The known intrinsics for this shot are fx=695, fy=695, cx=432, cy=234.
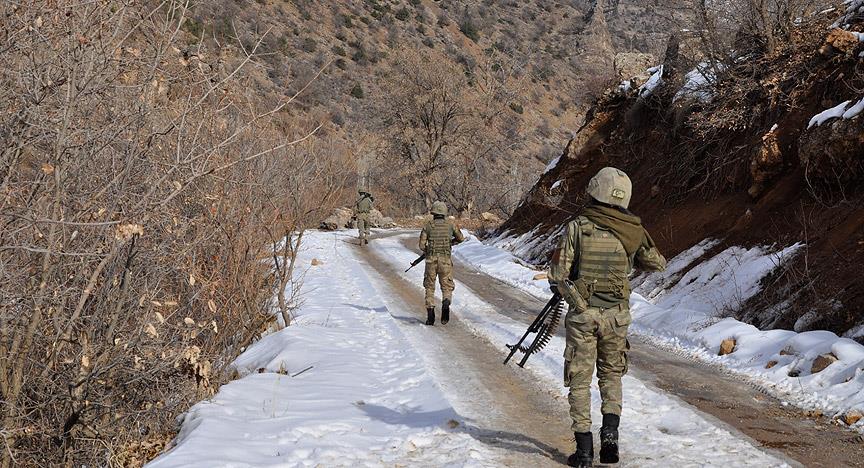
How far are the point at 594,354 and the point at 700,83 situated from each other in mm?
14003

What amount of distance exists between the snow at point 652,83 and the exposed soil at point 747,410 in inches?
486

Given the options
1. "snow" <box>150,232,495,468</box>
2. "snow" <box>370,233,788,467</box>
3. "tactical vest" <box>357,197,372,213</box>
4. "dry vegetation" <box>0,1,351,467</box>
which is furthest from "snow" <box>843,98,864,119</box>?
"tactical vest" <box>357,197,372,213</box>

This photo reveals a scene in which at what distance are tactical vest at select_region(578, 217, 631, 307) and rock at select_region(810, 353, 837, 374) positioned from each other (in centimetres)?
330

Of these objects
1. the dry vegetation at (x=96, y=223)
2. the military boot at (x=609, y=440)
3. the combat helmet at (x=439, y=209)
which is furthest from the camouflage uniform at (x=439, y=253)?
the military boot at (x=609, y=440)

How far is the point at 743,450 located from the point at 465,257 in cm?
1670

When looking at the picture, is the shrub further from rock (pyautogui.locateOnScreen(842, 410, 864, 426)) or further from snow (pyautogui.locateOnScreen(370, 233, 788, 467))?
rock (pyautogui.locateOnScreen(842, 410, 864, 426))

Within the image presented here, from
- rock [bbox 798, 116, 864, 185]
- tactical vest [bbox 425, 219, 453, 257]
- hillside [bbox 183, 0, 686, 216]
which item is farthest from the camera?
hillside [bbox 183, 0, 686, 216]

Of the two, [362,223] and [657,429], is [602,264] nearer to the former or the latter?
[657,429]

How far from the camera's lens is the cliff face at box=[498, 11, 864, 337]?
9.34 meters

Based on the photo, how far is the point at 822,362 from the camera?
22.5 feet

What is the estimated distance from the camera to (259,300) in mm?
10203

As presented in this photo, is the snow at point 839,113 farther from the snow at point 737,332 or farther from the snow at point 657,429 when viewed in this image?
the snow at point 657,429

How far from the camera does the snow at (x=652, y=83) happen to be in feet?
66.7

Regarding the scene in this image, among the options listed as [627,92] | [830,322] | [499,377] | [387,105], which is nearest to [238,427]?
[499,377]
